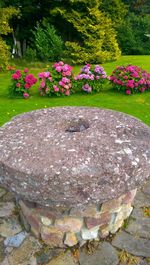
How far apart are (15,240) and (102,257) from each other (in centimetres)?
111

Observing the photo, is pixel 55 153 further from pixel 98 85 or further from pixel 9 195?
pixel 98 85

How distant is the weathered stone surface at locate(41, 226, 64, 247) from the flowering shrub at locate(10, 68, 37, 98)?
20.1 feet

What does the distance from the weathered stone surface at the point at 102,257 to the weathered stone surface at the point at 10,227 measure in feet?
3.11

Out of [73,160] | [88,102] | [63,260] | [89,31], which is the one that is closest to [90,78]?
[88,102]

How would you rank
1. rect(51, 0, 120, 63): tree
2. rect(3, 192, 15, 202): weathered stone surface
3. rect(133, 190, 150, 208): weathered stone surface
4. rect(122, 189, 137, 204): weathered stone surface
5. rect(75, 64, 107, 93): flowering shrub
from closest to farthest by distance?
rect(122, 189, 137, 204): weathered stone surface < rect(133, 190, 150, 208): weathered stone surface < rect(3, 192, 15, 202): weathered stone surface < rect(75, 64, 107, 93): flowering shrub < rect(51, 0, 120, 63): tree

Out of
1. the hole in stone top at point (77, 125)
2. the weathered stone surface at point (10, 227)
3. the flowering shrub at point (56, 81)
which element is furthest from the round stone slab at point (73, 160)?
the flowering shrub at point (56, 81)

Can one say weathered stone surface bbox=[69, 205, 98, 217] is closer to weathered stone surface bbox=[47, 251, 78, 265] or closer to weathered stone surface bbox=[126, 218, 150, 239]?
weathered stone surface bbox=[47, 251, 78, 265]

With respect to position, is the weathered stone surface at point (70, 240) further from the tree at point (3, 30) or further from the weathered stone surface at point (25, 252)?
the tree at point (3, 30)

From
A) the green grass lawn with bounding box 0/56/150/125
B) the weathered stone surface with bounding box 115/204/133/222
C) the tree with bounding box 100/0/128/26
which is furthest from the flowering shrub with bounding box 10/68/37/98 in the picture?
the tree with bounding box 100/0/128/26

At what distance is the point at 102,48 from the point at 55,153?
14064 millimetres

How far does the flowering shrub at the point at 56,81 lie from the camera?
8.95 m

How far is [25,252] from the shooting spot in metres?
3.53

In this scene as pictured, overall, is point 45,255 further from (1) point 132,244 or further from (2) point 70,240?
(1) point 132,244

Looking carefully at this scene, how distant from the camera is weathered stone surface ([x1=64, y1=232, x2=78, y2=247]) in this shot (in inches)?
139
